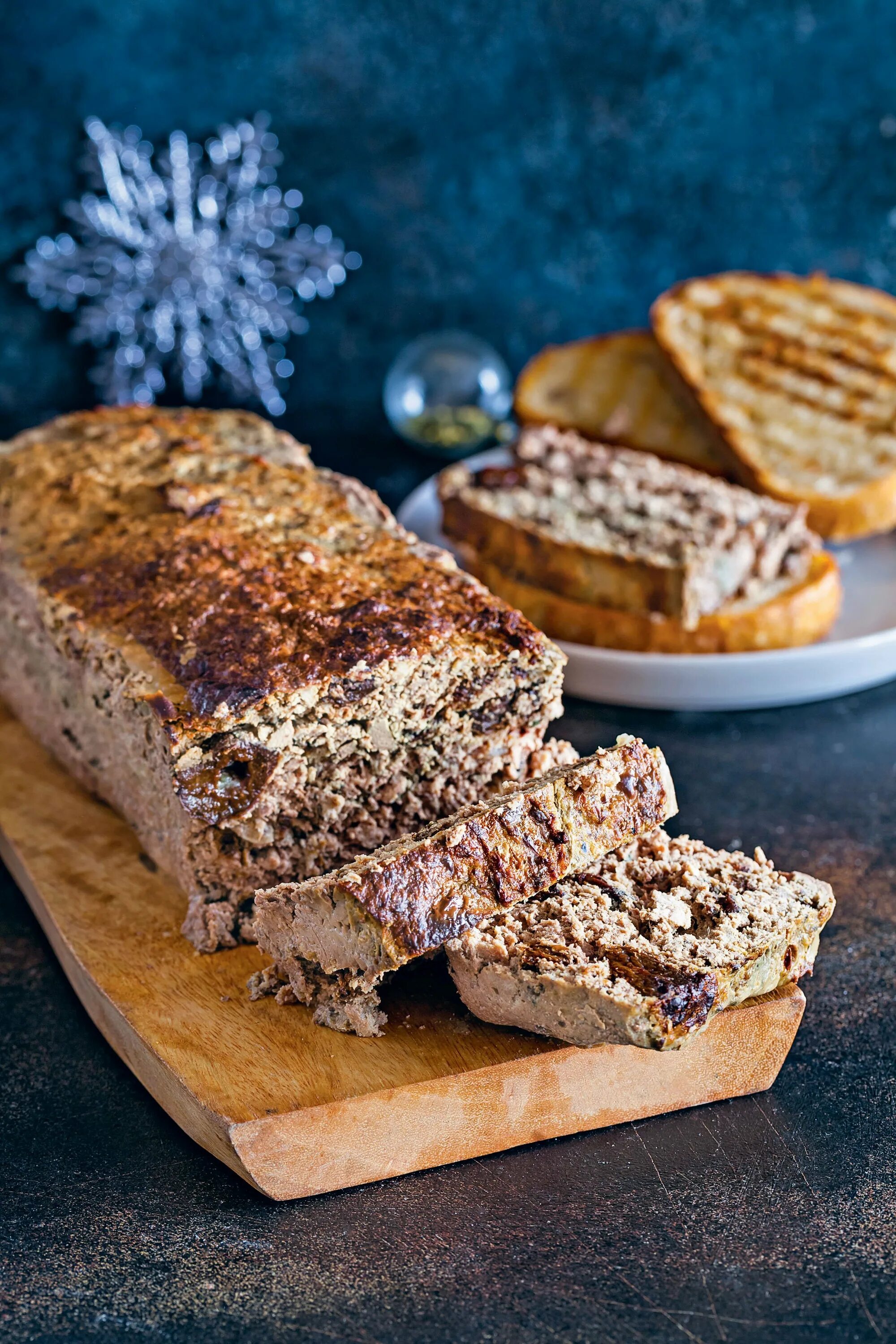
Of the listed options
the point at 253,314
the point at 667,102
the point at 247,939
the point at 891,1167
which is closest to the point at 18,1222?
the point at 247,939

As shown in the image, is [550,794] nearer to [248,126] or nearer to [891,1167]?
[891,1167]

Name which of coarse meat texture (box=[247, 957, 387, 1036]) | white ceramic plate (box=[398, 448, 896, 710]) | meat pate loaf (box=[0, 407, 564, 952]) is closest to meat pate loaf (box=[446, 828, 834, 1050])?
coarse meat texture (box=[247, 957, 387, 1036])

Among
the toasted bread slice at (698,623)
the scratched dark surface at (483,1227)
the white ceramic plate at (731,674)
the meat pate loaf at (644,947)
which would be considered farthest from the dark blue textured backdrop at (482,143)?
the scratched dark surface at (483,1227)

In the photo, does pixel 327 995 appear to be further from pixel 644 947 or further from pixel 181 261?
pixel 181 261

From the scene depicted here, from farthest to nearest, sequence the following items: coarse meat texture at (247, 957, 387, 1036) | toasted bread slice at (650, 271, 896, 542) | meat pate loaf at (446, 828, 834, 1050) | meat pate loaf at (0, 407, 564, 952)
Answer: toasted bread slice at (650, 271, 896, 542) → meat pate loaf at (0, 407, 564, 952) → coarse meat texture at (247, 957, 387, 1036) → meat pate loaf at (446, 828, 834, 1050)

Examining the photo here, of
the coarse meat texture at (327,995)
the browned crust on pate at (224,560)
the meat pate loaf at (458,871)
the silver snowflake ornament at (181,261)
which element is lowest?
the coarse meat texture at (327,995)

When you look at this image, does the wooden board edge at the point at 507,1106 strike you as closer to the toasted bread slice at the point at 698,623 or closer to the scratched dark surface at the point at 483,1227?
the scratched dark surface at the point at 483,1227

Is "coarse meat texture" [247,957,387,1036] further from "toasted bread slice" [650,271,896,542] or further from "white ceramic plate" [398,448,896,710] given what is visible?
"toasted bread slice" [650,271,896,542]
